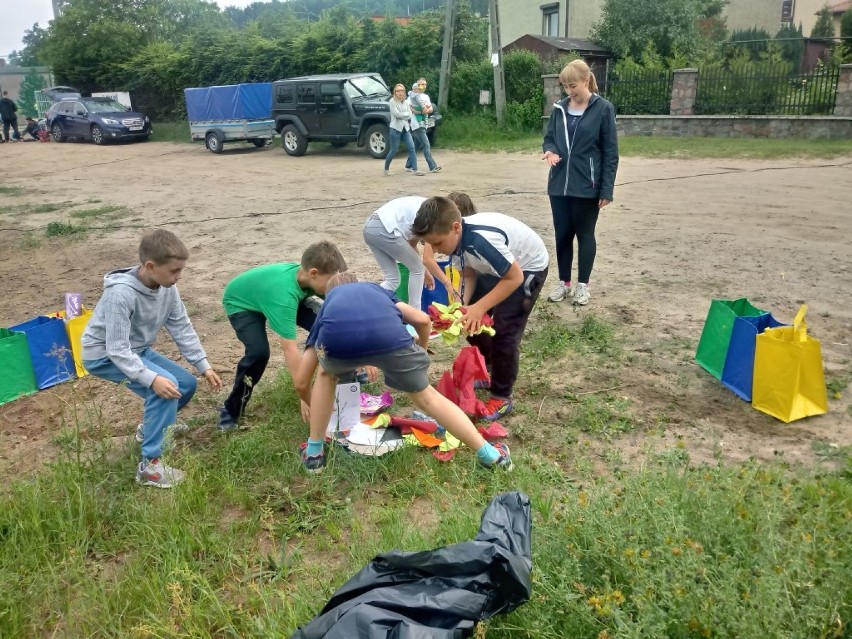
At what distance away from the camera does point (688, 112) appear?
16734mm

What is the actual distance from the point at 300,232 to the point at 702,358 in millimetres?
5498

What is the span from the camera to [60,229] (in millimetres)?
9398

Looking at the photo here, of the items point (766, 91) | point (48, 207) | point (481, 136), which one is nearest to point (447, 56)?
point (481, 136)

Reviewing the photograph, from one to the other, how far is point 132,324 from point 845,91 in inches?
604

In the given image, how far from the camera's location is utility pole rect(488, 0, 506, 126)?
1777 cm

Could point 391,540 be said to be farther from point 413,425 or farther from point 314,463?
point 413,425

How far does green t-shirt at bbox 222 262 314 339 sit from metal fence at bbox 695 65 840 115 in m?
15.0

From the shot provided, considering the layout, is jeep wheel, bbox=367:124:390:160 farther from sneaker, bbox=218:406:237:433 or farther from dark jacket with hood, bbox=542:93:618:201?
sneaker, bbox=218:406:237:433

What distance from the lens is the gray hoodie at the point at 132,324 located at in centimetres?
343

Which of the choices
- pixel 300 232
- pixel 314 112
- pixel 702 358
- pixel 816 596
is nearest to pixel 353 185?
pixel 300 232

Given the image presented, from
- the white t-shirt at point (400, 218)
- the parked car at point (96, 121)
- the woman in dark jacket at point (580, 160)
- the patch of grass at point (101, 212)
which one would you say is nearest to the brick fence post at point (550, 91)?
the patch of grass at point (101, 212)

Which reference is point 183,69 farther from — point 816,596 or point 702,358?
point 816,596

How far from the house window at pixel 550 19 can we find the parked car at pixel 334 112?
15530mm

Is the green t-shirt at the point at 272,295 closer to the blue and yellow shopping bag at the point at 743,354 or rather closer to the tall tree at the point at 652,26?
the blue and yellow shopping bag at the point at 743,354
